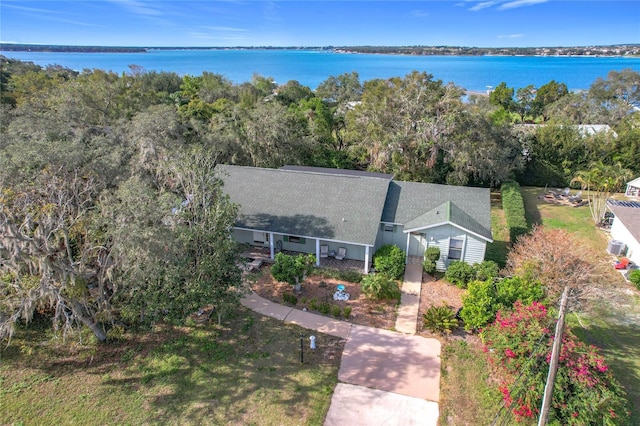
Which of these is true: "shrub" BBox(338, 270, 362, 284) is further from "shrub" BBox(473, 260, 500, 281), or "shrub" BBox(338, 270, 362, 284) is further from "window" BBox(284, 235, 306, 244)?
"shrub" BBox(473, 260, 500, 281)

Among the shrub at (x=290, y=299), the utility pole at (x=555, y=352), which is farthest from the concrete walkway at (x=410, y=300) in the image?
the utility pole at (x=555, y=352)

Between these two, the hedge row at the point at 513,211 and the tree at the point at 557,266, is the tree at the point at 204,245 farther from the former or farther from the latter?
the hedge row at the point at 513,211

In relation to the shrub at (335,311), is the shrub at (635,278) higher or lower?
higher

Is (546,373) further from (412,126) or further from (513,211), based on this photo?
(412,126)

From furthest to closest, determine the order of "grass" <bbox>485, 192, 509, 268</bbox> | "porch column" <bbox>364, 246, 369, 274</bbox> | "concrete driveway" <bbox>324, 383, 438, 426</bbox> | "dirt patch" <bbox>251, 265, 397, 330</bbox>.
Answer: "grass" <bbox>485, 192, 509, 268</bbox> < "porch column" <bbox>364, 246, 369, 274</bbox> < "dirt patch" <bbox>251, 265, 397, 330</bbox> < "concrete driveway" <bbox>324, 383, 438, 426</bbox>

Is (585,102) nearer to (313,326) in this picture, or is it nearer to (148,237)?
(313,326)

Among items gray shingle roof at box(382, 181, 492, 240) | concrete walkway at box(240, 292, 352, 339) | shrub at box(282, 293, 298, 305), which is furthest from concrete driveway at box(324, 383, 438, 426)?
gray shingle roof at box(382, 181, 492, 240)

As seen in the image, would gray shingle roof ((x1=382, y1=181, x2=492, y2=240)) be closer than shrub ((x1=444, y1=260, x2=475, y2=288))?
No
